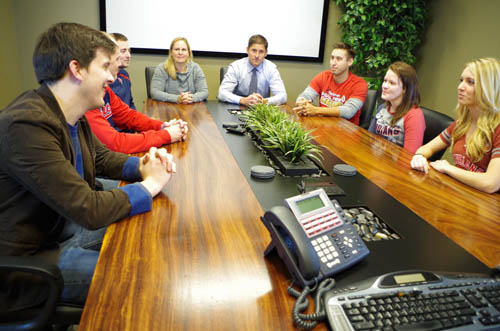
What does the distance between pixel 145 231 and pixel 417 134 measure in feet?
6.07

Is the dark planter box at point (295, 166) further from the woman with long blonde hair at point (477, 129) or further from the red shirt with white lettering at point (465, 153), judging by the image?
the red shirt with white lettering at point (465, 153)

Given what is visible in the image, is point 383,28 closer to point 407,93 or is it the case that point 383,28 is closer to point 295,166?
point 407,93

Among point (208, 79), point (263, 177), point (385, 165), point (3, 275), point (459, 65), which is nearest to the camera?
point (3, 275)

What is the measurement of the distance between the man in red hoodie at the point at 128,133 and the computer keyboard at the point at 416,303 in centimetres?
127

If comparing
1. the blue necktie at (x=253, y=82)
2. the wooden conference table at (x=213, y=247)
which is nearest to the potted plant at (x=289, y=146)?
the wooden conference table at (x=213, y=247)

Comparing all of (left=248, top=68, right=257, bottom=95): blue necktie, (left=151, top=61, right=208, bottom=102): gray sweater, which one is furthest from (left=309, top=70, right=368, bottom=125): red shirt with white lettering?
(left=151, top=61, right=208, bottom=102): gray sweater

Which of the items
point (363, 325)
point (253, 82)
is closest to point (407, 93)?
point (253, 82)

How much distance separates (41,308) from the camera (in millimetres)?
1081

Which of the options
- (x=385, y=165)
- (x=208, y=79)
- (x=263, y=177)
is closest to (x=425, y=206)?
(x=385, y=165)

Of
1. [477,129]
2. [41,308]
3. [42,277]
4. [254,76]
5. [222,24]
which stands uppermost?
[222,24]

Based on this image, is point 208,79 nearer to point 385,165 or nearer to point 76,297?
point 385,165

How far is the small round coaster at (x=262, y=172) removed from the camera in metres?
1.52

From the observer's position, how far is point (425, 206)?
1.38 metres

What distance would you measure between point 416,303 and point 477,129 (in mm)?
1370
